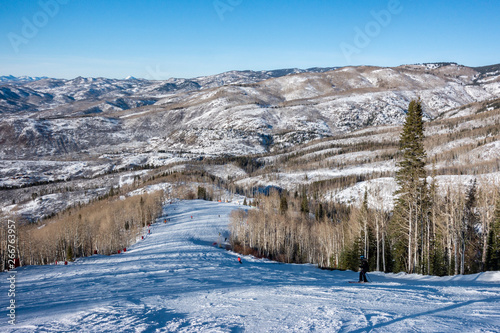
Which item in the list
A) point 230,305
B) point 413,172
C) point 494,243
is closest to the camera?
point 230,305

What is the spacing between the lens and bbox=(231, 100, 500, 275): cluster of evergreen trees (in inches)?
1668

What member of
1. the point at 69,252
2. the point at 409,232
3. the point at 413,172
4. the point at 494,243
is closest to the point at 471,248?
the point at 494,243

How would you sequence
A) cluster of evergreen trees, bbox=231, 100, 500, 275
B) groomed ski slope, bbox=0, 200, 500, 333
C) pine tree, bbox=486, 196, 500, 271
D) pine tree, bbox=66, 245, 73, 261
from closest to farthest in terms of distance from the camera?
groomed ski slope, bbox=0, 200, 500, 333, cluster of evergreen trees, bbox=231, 100, 500, 275, pine tree, bbox=486, 196, 500, 271, pine tree, bbox=66, 245, 73, 261

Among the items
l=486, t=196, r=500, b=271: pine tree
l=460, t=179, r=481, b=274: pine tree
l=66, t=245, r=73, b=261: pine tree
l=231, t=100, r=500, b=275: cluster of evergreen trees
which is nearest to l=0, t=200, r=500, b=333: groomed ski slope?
l=231, t=100, r=500, b=275: cluster of evergreen trees

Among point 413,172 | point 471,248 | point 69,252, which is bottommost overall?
point 69,252

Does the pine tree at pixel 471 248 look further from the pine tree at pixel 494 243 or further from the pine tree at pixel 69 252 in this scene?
the pine tree at pixel 69 252

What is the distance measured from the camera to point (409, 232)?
41.1 metres

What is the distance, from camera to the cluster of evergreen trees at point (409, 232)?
42.4 metres

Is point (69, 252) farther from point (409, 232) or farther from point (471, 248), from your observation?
point (471, 248)

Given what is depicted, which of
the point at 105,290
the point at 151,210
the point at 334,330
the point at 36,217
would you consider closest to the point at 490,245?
the point at 334,330

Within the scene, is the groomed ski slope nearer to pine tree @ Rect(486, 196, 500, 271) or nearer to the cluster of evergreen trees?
the cluster of evergreen trees

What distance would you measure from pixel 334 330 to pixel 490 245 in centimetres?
5020

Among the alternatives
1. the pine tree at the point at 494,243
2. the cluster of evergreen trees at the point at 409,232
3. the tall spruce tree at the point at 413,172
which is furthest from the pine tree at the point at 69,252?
the pine tree at the point at 494,243

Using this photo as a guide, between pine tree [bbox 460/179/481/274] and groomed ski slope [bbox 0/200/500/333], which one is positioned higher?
groomed ski slope [bbox 0/200/500/333]
